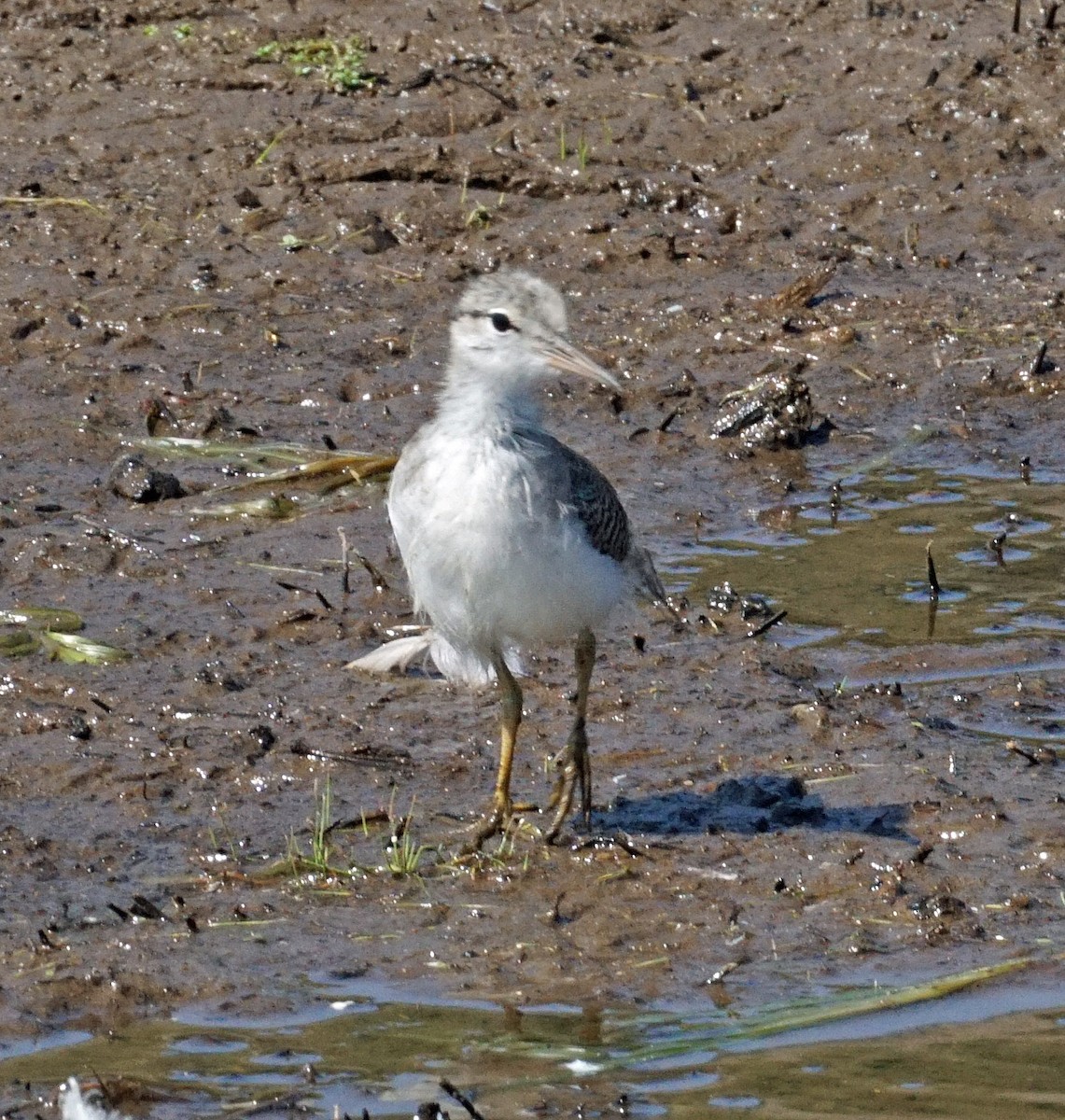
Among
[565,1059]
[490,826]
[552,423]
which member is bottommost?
[565,1059]

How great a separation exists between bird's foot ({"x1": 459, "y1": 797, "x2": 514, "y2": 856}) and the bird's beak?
4.23 feet

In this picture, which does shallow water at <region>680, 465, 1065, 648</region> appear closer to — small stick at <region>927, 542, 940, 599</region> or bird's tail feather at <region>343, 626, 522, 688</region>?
small stick at <region>927, 542, 940, 599</region>

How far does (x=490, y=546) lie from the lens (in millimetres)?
5527

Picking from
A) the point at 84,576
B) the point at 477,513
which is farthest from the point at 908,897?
the point at 84,576

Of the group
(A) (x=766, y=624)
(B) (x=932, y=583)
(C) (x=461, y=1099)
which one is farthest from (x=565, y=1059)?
(B) (x=932, y=583)

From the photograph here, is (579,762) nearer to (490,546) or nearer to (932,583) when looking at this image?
(490,546)

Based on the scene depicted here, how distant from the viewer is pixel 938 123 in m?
10.9

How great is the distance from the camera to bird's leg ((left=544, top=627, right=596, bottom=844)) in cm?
602

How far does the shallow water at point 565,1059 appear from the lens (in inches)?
186

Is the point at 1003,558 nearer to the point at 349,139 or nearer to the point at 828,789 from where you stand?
the point at 828,789

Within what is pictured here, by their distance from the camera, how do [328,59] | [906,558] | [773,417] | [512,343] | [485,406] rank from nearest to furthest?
[485,406] < [512,343] < [906,558] < [773,417] < [328,59]

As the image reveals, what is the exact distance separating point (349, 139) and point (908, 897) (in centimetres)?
648

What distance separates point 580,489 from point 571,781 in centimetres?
89

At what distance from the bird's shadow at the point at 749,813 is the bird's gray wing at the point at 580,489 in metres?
0.78
